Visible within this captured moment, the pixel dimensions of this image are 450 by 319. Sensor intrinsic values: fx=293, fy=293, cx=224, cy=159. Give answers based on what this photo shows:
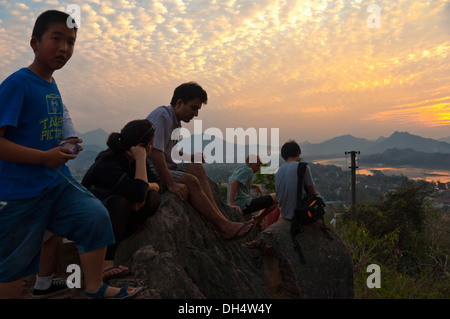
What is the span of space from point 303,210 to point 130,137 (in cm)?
297

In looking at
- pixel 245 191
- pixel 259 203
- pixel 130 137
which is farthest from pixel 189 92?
pixel 259 203

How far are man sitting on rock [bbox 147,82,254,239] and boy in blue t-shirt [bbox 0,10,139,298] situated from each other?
4.79 feet

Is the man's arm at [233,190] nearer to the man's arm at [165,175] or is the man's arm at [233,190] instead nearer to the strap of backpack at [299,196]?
the strap of backpack at [299,196]

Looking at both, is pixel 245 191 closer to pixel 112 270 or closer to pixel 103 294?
pixel 112 270

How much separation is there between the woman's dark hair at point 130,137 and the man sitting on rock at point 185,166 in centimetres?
62

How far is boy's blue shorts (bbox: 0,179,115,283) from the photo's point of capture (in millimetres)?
1718

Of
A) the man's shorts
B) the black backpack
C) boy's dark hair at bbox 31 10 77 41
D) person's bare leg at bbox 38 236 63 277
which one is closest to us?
boy's dark hair at bbox 31 10 77 41

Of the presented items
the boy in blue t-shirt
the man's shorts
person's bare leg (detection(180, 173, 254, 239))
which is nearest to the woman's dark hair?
the boy in blue t-shirt

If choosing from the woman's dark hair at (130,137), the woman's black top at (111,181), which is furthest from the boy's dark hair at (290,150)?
the woman's black top at (111,181)

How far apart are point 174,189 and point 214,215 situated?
58 centimetres

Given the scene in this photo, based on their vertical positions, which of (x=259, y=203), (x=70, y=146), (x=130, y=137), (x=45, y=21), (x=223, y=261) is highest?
(x=45, y=21)

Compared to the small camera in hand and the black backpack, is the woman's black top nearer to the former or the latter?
the small camera in hand

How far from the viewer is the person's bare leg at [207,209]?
355 cm

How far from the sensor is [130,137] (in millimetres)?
2717
